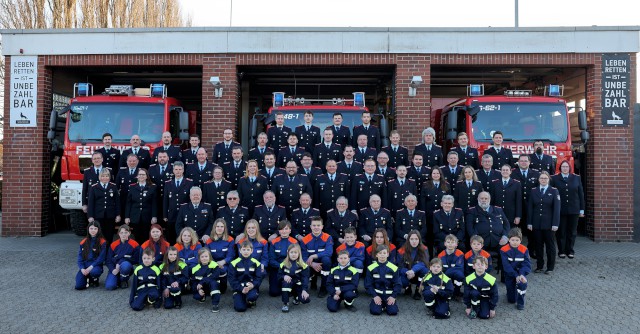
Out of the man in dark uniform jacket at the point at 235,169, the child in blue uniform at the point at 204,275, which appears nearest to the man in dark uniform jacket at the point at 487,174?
the man in dark uniform jacket at the point at 235,169

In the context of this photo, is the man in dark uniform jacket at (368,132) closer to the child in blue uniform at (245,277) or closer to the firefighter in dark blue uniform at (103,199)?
the child in blue uniform at (245,277)

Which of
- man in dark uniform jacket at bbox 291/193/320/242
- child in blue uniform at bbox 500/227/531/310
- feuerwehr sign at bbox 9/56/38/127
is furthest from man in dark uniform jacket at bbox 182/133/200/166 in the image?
child in blue uniform at bbox 500/227/531/310

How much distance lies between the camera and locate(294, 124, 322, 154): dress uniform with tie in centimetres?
909

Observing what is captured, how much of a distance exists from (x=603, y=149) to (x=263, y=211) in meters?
7.07

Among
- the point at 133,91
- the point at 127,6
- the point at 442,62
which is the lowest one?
the point at 133,91

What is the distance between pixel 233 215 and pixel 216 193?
723mm

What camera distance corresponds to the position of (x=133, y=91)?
10164 millimetres

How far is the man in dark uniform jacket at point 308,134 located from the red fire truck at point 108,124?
215 cm

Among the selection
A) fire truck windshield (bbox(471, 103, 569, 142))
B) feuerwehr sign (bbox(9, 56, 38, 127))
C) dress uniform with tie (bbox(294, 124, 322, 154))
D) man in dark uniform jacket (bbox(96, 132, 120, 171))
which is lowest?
man in dark uniform jacket (bbox(96, 132, 120, 171))

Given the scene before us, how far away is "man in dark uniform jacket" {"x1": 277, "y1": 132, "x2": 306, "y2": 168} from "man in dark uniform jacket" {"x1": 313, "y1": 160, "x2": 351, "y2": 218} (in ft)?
2.54

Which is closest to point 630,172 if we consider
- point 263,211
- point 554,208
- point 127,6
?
point 554,208

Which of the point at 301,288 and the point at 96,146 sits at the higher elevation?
the point at 96,146

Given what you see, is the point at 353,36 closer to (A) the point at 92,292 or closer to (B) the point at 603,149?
(B) the point at 603,149

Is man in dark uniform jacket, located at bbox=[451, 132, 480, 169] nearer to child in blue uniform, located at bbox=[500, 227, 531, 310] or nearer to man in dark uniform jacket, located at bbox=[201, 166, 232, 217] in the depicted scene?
child in blue uniform, located at bbox=[500, 227, 531, 310]
